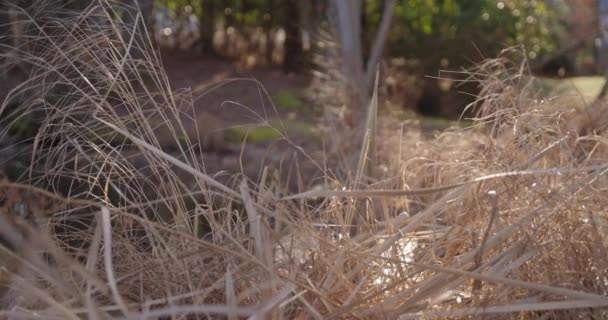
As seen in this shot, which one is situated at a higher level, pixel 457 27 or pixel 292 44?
pixel 457 27

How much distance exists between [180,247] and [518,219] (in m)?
0.88

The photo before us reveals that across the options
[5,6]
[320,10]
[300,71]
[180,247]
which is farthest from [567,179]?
[300,71]

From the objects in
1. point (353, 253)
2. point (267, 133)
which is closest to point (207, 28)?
point (267, 133)

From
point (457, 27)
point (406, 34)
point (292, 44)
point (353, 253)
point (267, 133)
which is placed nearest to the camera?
point (353, 253)

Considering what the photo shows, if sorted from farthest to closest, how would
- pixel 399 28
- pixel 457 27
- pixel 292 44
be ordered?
1. pixel 292 44
2. pixel 399 28
3. pixel 457 27

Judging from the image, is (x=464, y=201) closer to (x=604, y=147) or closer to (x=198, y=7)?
(x=604, y=147)

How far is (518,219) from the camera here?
225cm

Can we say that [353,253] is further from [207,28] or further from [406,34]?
[207,28]

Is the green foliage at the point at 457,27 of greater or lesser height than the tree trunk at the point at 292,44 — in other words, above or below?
above

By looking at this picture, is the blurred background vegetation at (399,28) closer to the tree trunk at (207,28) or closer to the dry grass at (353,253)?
the tree trunk at (207,28)

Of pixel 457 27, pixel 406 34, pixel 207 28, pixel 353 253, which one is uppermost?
pixel 353 253

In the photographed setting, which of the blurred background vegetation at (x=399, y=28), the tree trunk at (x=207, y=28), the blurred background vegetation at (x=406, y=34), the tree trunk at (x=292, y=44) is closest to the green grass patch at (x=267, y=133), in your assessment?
the blurred background vegetation at (x=406, y=34)

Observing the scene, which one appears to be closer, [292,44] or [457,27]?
[457,27]

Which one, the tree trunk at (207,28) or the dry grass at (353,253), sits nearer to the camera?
the dry grass at (353,253)
